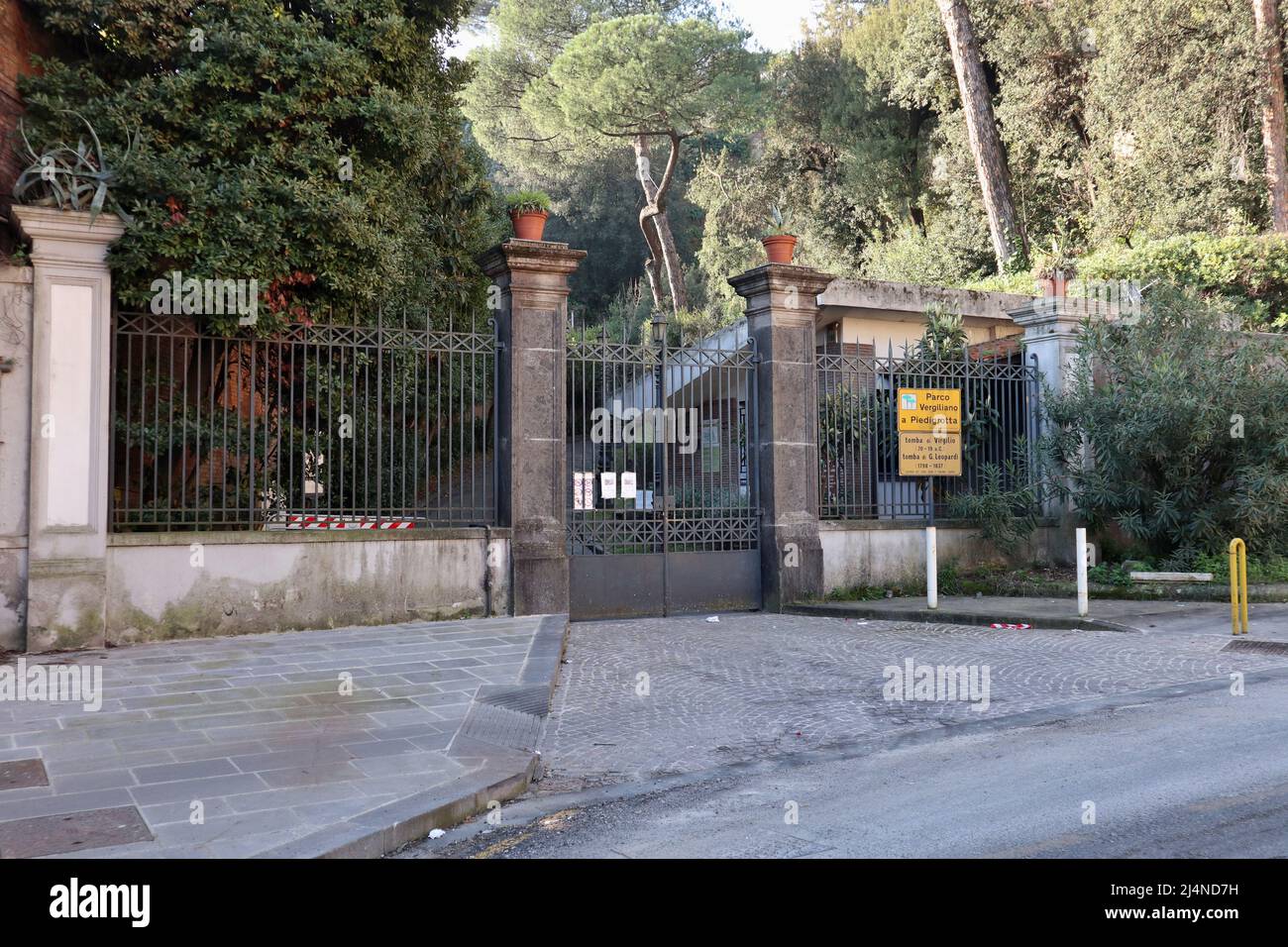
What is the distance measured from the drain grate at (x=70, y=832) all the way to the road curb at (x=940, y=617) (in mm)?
8336

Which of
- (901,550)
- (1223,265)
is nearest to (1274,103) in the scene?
(1223,265)

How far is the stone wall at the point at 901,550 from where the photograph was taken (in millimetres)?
12445

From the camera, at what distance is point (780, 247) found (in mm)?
12242

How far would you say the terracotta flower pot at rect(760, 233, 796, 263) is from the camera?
12203mm

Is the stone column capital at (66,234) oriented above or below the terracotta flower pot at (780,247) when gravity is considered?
below

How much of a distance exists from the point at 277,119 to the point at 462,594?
4988 mm

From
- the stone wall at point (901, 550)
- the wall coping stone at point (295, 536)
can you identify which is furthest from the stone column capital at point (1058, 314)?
the wall coping stone at point (295, 536)

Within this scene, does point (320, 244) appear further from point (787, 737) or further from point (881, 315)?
point (881, 315)

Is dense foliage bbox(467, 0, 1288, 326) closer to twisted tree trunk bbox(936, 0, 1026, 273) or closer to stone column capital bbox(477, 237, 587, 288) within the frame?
twisted tree trunk bbox(936, 0, 1026, 273)

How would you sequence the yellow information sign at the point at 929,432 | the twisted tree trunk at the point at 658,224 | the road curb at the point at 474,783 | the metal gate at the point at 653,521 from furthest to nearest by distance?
the twisted tree trunk at the point at 658,224, the yellow information sign at the point at 929,432, the metal gate at the point at 653,521, the road curb at the point at 474,783

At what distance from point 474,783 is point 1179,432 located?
9.99 metres

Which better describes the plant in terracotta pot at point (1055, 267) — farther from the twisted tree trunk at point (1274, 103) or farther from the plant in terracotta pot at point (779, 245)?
the plant in terracotta pot at point (779, 245)

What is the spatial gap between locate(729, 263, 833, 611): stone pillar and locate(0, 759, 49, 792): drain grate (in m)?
8.19
